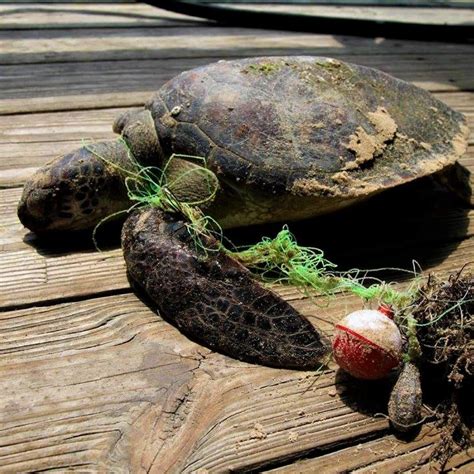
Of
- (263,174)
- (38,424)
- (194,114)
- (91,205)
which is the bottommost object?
(38,424)

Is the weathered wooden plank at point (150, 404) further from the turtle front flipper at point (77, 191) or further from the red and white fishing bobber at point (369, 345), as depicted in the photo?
the turtle front flipper at point (77, 191)

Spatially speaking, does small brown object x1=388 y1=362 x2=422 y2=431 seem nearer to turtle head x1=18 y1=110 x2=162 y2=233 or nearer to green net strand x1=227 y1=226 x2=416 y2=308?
green net strand x1=227 y1=226 x2=416 y2=308

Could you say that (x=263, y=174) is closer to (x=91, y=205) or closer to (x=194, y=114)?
(x=194, y=114)

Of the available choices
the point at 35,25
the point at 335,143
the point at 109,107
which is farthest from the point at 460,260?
the point at 35,25

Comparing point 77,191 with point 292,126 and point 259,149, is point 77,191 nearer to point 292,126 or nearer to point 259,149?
point 259,149

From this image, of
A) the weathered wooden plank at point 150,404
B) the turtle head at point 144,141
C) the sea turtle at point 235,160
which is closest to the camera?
the weathered wooden plank at point 150,404

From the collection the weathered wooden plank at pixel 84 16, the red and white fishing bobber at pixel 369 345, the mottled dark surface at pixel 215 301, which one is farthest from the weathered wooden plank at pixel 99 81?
the red and white fishing bobber at pixel 369 345

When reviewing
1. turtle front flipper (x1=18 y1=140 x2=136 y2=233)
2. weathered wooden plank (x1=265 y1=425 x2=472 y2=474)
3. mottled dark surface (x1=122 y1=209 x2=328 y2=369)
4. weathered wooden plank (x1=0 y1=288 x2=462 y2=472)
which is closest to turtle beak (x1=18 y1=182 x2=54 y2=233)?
turtle front flipper (x1=18 y1=140 x2=136 y2=233)
